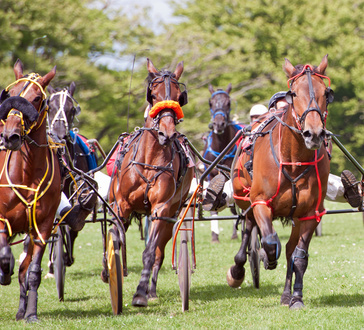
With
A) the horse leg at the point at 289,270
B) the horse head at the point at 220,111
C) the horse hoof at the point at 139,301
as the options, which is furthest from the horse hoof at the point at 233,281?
the horse head at the point at 220,111

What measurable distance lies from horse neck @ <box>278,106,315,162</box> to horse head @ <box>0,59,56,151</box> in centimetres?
242

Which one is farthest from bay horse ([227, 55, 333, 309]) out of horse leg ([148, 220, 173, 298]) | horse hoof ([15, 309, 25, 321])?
horse hoof ([15, 309, 25, 321])

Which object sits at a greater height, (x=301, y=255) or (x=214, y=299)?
(x=301, y=255)

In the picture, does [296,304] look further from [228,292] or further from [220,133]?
[220,133]

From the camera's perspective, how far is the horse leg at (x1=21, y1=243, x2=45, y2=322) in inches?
243

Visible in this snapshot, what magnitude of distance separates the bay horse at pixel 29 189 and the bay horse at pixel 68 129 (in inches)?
84.9

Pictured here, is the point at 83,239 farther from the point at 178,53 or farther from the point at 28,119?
the point at 178,53

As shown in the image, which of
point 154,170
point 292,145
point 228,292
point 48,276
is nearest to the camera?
point 292,145

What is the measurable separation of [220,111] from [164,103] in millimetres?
5960

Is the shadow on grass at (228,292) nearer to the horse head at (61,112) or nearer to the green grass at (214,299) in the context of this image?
the green grass at (214,299)

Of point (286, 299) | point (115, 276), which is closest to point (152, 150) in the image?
point (115, 276)

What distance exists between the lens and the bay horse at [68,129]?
8883 mm

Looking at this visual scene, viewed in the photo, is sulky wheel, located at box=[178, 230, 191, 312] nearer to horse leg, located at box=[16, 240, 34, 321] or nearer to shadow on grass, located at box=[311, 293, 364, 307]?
shadow on grass, located at box=[311, 293, 364, 307]

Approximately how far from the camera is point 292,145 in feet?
20.7
